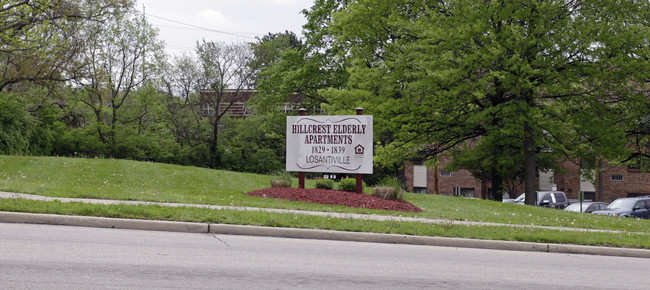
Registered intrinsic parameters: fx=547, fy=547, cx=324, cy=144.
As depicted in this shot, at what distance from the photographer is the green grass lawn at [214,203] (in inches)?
402

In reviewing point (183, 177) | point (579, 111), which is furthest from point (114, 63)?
point (579, 111)

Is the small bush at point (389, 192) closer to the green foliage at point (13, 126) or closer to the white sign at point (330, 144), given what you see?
the white sign at point (330, 144)

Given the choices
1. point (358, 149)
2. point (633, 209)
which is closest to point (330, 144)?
point (358, 149)

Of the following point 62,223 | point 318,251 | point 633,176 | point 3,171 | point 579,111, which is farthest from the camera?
point 633,176

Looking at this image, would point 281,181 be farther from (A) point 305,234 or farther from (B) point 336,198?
(A) point 305,234

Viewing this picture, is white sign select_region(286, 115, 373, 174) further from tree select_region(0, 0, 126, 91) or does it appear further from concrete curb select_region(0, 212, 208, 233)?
tree select_region(0, 0, 126, 91)

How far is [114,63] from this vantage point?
42.2 m

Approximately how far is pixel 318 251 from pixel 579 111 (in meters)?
17.6

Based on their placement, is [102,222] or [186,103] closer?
[102,222]

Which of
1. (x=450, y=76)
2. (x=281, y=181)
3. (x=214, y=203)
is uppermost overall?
(x=450, y=76)

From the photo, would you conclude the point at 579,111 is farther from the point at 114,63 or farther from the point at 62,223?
the point at 114,63

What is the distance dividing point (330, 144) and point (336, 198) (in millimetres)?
2201

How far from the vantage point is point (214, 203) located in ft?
43.6

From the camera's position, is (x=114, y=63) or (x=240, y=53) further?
(x=240, y=53)
